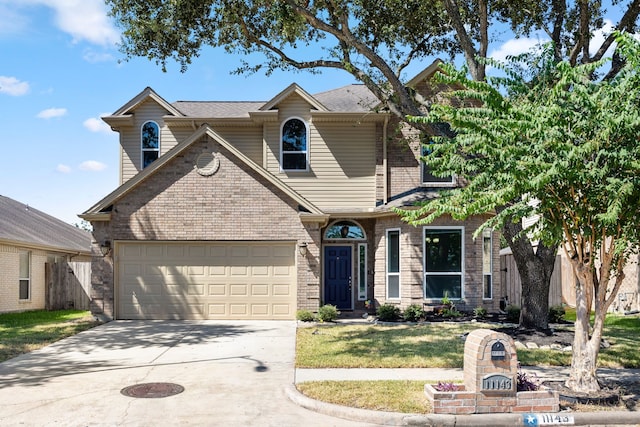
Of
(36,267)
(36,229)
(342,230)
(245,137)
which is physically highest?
(245,137)

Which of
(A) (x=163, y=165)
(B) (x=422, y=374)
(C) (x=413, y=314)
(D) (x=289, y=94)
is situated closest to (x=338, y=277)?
(C) (x=413, y=314)

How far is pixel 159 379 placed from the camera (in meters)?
9.45

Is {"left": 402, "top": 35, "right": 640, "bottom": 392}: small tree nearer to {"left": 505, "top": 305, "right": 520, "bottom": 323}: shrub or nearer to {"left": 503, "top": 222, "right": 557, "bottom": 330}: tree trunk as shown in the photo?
{"left": 503, "top": 222, "right": 557, "bottom": 330}: tree trunk

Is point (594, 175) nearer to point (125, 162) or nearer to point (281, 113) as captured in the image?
point (281, 113)

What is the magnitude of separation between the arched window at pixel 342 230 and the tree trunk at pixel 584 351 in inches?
430

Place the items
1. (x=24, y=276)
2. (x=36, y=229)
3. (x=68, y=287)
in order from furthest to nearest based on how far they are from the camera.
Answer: (x=36, y=229) → (x=68, y=287) → (x=24, y=276)

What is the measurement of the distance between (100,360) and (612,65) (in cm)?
1371

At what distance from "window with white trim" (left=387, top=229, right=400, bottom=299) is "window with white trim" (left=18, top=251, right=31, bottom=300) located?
13344 millimetres

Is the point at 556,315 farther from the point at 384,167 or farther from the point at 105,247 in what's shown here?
the point at 105,247

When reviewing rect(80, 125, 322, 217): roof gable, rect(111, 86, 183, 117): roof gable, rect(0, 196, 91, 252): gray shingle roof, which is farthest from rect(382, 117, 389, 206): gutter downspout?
rect(0, 196, 91, 252): gray shingle roof

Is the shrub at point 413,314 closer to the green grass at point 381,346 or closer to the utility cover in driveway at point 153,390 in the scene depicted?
the green grass at point 381,346

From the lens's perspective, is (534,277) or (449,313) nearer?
(534,277)

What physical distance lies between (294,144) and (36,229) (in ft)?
40.2

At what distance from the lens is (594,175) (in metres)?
7.54
